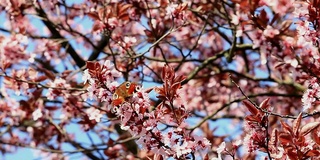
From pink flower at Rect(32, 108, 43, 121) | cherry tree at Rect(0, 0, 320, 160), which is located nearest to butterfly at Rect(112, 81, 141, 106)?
cherry tree at Rect(0, 0, 320, 160)

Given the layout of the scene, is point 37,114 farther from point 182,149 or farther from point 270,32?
point 182,149

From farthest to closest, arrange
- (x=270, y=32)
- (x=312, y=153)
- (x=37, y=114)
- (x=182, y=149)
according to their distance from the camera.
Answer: (x=37, y=114)
(x=270, y=32)
(x=182, y=149)
(x=312, y=153)

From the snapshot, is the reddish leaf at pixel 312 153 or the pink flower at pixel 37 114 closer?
the reddish leaf at pixel 312 153

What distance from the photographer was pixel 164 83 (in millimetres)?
2387

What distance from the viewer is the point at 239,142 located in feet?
7.93

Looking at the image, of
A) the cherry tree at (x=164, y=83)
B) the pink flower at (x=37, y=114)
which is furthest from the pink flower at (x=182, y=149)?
the pink flower at (x=37, y=114)

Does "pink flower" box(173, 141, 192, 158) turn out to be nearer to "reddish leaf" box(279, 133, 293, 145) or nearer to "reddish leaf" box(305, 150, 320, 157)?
"reddish leaf" box(279, 133, 293, 145)

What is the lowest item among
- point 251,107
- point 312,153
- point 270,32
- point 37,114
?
point 312,153

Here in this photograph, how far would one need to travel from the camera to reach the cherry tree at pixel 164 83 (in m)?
2.37

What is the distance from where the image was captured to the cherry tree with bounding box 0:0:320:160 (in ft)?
7.78

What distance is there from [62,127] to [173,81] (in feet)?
7.58

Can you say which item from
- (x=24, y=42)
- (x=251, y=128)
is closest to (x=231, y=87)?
(x=24, y=42)

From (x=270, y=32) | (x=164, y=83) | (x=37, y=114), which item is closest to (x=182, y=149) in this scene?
(x=164, y=83)

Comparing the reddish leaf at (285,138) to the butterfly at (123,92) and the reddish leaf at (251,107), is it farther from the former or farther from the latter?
the butterfly at (123,92)
